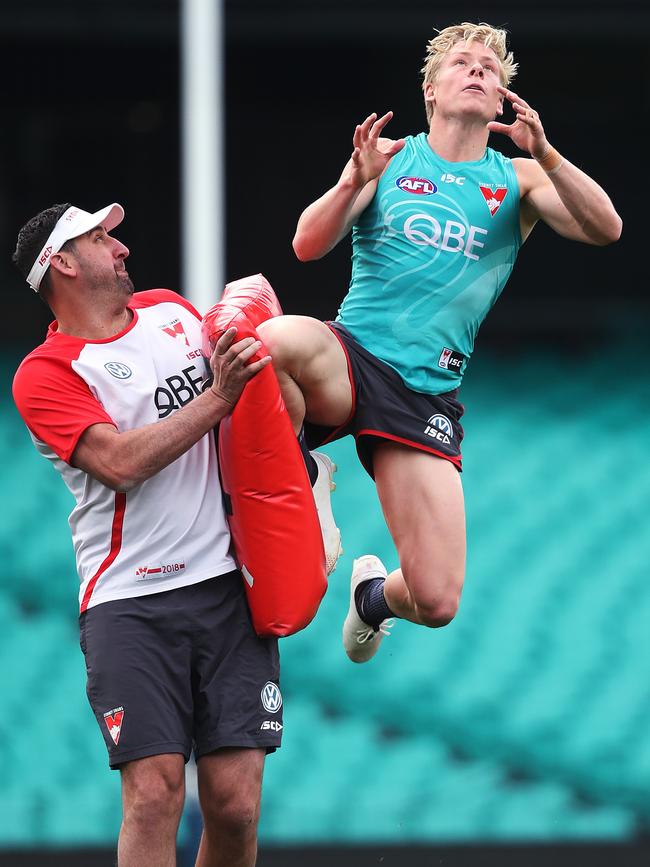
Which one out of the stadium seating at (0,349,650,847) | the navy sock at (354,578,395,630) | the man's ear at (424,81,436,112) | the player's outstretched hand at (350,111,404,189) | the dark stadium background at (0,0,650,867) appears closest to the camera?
the player's outstretched hand at (350,111,404,189)

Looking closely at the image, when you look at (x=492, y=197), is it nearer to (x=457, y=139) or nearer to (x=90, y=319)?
(x=457, y=139)

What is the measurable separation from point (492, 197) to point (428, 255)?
8.6 inches

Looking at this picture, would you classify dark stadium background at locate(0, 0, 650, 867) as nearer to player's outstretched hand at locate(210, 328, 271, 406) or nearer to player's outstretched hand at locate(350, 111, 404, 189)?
player's outstretched hand at locate(350, 111, 404, 189)

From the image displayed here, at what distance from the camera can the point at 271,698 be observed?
11.5 feet

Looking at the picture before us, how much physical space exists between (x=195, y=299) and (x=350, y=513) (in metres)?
1.96

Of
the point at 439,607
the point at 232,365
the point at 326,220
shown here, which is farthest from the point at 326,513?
the point at 326,220

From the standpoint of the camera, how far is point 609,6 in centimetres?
633

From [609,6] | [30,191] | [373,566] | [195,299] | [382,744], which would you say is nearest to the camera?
[373,566]

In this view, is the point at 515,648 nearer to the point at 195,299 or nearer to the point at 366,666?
the point at 366,666

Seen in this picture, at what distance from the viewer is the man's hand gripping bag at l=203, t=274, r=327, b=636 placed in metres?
3.42

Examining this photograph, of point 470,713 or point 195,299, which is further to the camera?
point 470,713

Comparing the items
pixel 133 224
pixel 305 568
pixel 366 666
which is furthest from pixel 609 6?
pixel 305 568

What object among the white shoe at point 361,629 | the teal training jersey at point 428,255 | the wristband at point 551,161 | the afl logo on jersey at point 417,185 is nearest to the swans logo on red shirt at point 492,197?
the teal training jersey at point 428,255

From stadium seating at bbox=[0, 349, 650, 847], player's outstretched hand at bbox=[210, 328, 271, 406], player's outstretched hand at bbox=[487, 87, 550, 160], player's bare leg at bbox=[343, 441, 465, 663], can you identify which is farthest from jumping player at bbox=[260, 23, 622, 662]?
stadium seating at bbox=[0, 349, 650, 847]
